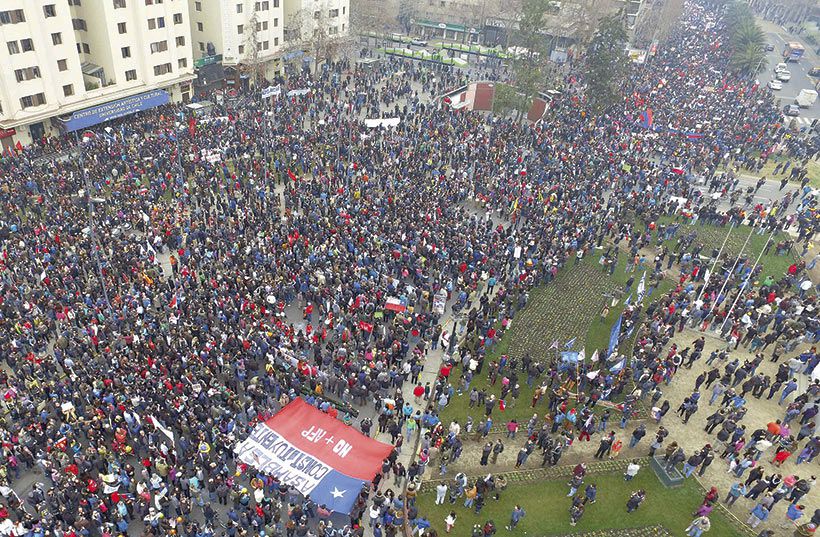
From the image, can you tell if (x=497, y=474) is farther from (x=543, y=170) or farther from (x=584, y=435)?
(x=543, y=170)

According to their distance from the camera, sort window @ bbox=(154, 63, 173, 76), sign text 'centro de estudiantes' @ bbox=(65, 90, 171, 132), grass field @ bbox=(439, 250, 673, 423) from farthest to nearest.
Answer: window @ bbox=(154, 63, 173, 76)
sign text 'centro de estudiantes' @ bbox=(65, 90, 171, 132)
grass field @ bbox=(439, 250, 673, 423)

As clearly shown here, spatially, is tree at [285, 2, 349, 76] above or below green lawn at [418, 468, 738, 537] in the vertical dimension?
above

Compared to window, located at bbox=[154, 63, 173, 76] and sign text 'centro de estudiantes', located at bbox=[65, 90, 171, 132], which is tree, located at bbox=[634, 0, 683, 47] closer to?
window, located at bbox=[154, 63, 173, 76]

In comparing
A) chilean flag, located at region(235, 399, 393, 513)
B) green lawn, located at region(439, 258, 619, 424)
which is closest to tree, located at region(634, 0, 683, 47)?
green lawn, located at region(439, 258, 619, 424)

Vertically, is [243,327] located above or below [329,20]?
below

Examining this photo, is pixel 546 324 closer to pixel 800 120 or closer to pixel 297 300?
pixel 297 300

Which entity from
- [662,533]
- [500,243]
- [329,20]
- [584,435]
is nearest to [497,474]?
[584,435]
